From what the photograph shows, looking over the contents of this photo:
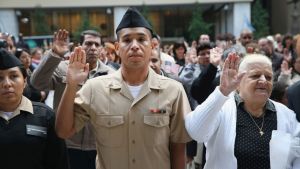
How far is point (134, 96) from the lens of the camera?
2.82 m

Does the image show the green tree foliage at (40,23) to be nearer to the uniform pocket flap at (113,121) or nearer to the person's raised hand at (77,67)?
the person's raised hand at (77,67)

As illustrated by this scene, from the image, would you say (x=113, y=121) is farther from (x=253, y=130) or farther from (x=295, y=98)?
(x=295, y=98)

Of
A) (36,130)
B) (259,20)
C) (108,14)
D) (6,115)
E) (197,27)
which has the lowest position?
(36,130)

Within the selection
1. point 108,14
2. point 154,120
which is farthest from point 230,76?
point 108,14

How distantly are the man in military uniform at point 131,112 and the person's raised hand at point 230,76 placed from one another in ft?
1.00

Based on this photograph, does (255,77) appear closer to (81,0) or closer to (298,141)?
(298,141)

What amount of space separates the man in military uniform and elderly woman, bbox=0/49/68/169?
0.23 meters

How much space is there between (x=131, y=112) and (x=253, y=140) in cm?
97

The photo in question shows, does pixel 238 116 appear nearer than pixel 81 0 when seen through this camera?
Yes

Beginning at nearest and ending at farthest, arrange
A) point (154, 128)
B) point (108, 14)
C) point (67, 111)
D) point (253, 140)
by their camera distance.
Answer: point (67, 111)
point (154, 128)
point (253, 140)
point (108, 14)

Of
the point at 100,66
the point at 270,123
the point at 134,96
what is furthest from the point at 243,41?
the point at 134,96

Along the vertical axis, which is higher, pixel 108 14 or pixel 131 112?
pixel 108 14

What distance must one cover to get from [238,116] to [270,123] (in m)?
0.24

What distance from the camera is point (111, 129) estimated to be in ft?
9.07
